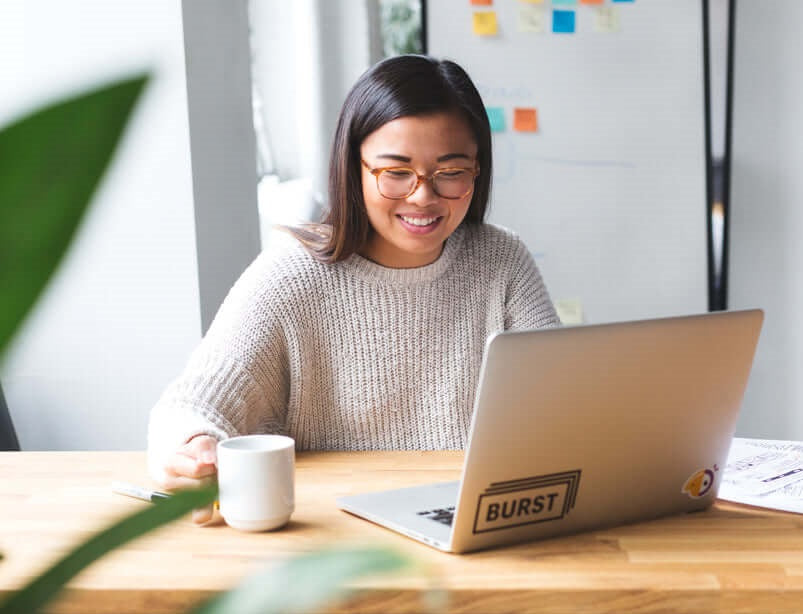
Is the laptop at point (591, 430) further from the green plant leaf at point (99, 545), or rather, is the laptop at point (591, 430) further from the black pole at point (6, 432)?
the black pole at point (6, 432)

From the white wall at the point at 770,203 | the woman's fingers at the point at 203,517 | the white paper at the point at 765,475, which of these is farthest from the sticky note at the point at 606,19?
the woman's fingers at the point at 203,517

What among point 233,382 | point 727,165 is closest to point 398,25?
point 727,165

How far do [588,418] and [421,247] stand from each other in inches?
29.4

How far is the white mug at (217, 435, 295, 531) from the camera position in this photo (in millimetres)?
1034

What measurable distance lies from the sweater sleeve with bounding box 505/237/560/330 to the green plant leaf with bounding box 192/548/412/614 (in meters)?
1.59

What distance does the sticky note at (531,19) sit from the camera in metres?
2.81

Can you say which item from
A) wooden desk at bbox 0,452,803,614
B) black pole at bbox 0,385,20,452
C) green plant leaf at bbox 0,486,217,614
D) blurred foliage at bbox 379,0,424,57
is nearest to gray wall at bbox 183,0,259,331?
black pole at bbox 0,385,20,452

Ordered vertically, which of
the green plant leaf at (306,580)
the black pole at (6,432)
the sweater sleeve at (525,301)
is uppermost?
the green plant leaf at (306,580)

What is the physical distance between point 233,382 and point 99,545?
1284 mm

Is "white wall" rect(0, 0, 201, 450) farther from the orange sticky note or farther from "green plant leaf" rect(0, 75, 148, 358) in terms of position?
"green plant leaf" rect(0, 75, 148, 358)

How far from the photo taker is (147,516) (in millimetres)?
231

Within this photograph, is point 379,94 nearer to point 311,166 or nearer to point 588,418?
point 588,418

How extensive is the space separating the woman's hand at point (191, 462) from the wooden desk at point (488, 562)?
7 cm

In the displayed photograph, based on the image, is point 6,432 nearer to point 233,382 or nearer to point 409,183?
point 233,382
